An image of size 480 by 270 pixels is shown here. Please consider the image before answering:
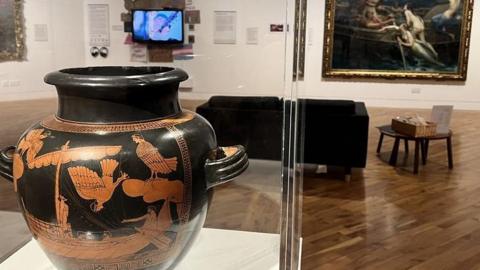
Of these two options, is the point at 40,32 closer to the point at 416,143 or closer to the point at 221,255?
the point at 221,255

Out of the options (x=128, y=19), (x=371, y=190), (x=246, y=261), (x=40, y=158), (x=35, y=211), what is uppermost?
(x=128, y=19)

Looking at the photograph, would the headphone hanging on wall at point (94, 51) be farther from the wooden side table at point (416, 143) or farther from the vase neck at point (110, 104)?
the wooden side table at point (416, 143)

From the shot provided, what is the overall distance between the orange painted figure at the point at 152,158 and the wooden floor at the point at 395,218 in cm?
165

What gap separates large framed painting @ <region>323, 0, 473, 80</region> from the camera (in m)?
6.86

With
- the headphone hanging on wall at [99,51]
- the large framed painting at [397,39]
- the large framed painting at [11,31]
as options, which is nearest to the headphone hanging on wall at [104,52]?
the headphone hanging on wall at [99,51]

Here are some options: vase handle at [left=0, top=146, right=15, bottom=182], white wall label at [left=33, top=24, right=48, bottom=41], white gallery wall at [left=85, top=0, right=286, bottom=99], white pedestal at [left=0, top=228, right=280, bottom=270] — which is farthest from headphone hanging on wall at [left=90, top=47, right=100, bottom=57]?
vase handle at [left=0, top=146, right=15, bottom=182]

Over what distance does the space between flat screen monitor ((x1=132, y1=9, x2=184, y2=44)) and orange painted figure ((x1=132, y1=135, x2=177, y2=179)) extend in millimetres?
1321

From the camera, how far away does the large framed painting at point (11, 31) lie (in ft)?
7.00

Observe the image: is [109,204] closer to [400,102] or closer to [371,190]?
[371,190]

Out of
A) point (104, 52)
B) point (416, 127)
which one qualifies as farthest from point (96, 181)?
point (416, 127)

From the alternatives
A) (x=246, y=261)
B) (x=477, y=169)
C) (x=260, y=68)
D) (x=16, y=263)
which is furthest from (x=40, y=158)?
(x=477, y=169)

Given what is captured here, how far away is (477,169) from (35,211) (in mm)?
4039

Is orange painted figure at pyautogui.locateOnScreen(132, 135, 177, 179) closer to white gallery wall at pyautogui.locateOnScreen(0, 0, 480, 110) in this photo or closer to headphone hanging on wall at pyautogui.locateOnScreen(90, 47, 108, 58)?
white gallery wall at pyautogui.locateOnScreen(0, 0, 480, 110)

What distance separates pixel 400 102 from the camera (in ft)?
23.1
